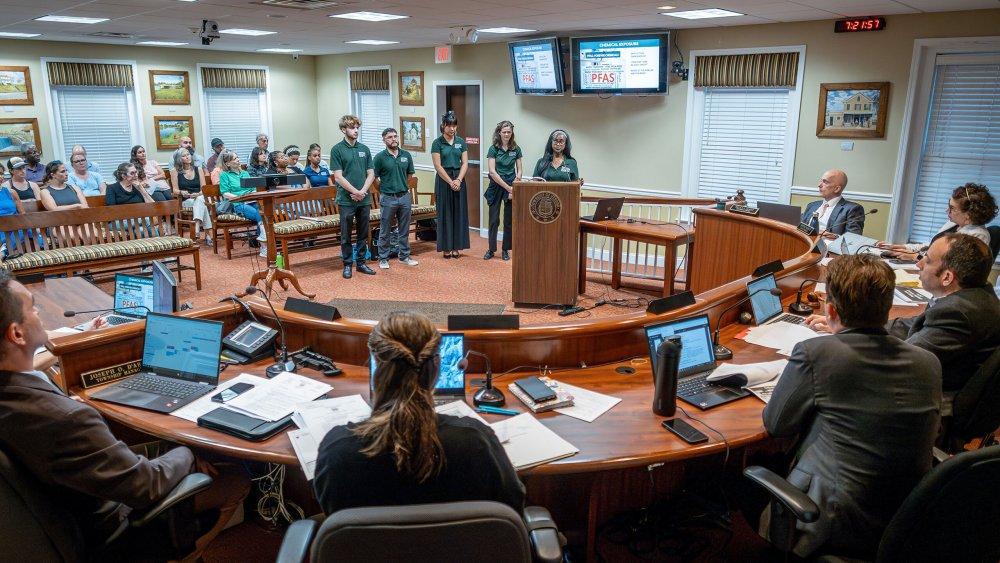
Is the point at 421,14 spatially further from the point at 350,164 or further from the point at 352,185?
the point at 352,185

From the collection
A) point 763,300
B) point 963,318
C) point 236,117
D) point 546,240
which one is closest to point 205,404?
point 763,300

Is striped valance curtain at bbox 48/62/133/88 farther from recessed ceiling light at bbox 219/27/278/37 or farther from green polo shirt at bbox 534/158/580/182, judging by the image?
green polo shirt at bbox 534/158/580/182

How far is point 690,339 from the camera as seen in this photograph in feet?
8.63

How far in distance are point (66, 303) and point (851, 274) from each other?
151 inches

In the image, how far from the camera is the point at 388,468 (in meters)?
1.47

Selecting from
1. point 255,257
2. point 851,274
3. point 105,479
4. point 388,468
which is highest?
point 851,274

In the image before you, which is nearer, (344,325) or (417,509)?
(417,509)

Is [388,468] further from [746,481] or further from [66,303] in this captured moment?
[66,303]

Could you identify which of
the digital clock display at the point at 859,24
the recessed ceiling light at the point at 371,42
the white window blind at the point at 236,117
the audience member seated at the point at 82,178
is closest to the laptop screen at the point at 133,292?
the audience member seated at the point at 82,178

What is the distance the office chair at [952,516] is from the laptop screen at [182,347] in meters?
2.24

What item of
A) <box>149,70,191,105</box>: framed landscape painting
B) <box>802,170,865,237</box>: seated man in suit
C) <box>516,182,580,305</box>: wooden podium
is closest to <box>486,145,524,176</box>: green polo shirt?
<box>516,182,580,305</box>: wooden podium

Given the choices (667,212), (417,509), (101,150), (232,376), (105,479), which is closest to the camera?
(417,509)

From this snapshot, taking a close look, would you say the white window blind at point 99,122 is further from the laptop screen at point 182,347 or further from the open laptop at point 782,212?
the open laptop at point 782,212

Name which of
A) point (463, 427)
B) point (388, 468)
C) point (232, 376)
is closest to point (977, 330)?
point (463, 427)
